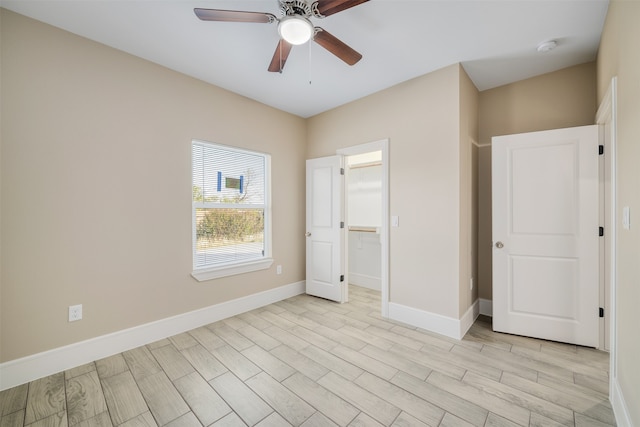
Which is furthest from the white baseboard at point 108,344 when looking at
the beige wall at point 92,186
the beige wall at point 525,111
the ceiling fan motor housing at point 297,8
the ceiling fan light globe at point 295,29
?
the beige wall at point 525,111

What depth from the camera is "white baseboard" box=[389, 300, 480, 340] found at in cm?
262

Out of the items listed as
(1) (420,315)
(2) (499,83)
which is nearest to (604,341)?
(1) (420,315)

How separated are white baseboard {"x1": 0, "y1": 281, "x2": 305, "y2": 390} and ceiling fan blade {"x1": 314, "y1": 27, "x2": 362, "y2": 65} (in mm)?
2814

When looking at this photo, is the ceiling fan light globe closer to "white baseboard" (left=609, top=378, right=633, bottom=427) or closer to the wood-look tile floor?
the wood-look tile floor

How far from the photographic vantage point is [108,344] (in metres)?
2.31

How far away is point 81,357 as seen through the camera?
2189 millimetres

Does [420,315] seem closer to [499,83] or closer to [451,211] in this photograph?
[451,211]

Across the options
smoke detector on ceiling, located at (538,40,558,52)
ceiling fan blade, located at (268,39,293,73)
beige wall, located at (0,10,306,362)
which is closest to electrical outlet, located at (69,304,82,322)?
beige wall, located at (0,10,306,362)

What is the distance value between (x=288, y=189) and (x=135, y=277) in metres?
2.13

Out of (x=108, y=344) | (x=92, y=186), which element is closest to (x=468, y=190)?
(x=92, y=186)

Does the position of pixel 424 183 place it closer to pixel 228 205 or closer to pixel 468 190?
pixel 468 190

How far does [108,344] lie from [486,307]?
3.92 metres

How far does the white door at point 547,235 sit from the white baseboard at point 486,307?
0.49m

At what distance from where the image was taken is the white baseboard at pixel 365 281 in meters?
4.27
